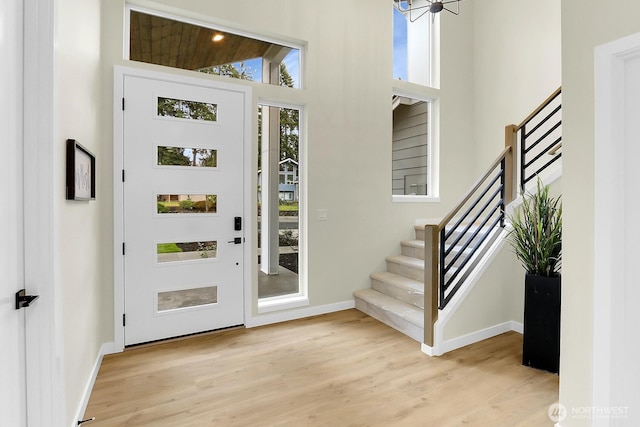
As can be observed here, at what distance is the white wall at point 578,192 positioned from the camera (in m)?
1.66

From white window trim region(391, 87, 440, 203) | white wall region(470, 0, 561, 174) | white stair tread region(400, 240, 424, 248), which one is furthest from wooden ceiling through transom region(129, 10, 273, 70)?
white wall region(470, 0, 561, 174)

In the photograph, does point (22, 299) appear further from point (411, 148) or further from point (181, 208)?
point (411, 148)

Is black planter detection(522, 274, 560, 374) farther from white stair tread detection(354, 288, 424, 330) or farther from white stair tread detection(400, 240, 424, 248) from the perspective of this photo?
white stair tread detection(400, 240, 424, 248)

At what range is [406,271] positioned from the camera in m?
3.82

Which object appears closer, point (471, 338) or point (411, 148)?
point (471, 338)

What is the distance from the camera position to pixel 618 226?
1.59 m

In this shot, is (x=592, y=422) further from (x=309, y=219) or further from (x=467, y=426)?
(x=309, y=219)

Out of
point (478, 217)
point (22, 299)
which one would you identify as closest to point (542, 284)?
point (478, 217)

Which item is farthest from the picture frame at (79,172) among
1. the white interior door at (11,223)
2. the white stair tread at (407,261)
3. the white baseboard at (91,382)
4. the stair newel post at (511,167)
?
the stair newel post at (511,167)

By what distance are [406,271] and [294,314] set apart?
136cm

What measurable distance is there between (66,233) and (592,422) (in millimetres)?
2842

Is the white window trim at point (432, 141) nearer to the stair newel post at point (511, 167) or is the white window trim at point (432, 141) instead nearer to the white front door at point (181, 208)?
the stair newel post at point (511, 167)

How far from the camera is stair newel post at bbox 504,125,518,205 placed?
10.4 ft

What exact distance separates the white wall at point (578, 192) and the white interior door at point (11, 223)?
250 centimetres
